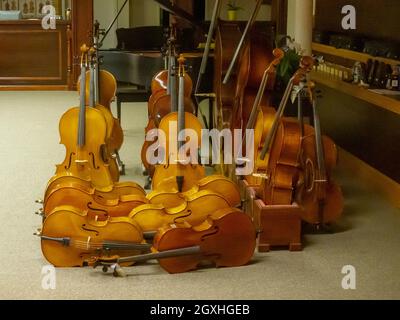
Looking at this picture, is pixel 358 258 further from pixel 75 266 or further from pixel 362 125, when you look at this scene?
pixel 362 125

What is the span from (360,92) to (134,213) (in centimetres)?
216

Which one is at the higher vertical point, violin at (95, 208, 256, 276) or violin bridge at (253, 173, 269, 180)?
violin bridge at (253, 173, 269, 180)

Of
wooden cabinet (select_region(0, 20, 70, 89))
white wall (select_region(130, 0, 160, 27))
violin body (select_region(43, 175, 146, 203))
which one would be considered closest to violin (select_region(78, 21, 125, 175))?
violin body (select_region(43, 175, 146, 203))

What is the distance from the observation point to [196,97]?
5957 mm

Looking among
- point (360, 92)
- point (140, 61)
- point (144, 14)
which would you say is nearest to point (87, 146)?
point (360, 92)

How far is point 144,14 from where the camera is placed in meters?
11.2

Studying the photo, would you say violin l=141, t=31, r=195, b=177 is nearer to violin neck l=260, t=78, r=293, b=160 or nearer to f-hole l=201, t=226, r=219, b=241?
violin neck l=260, t=78, r=293, b=160

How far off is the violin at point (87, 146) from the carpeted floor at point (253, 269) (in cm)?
43

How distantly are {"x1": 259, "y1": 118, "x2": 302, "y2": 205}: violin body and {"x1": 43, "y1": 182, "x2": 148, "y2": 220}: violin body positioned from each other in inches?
26.6

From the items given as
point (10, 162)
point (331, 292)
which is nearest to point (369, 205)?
point (331, 292)

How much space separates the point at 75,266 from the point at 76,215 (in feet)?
0.88

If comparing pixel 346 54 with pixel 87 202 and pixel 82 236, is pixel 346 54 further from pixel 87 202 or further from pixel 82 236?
pixel 82 236

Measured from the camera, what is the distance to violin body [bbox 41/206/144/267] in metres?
3.73

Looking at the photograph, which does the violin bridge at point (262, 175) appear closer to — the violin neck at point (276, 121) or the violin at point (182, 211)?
the violin neck at point (276, 121)
